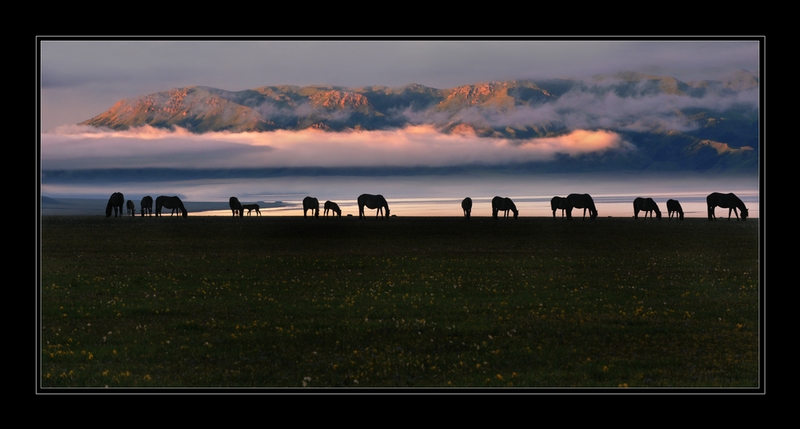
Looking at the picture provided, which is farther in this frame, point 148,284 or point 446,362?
point 148,284

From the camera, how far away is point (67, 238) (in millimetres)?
54250

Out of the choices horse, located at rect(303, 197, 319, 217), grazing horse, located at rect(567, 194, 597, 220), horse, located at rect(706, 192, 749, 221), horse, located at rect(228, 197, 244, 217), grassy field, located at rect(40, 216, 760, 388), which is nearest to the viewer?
grassy field, located at rect(40, 216, 760, 388)

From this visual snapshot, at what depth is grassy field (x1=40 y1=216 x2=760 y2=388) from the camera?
1414 cm

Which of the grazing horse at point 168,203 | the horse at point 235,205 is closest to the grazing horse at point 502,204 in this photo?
the horse at point 235,205

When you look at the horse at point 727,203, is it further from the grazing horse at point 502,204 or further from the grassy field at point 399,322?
the grassy field at point 399,322

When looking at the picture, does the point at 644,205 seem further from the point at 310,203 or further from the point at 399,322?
the point at 399,322

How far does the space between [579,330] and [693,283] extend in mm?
11374

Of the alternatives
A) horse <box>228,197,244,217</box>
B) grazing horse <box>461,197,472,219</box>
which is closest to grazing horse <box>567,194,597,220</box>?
grazing horse <box>461,197,472,219</box>

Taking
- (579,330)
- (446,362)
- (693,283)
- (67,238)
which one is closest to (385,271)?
(693,283)

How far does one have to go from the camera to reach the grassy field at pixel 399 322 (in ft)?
46.4

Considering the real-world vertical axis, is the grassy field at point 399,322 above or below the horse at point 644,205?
below

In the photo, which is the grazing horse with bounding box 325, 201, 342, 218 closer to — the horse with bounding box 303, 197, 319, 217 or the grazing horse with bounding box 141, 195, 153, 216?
the horse with bounding box 303, 197, 319, 217

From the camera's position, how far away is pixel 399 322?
1914cm
